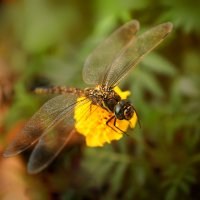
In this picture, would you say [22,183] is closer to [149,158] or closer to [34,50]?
[149,158]

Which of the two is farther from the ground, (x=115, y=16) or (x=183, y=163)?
(x=115, y=16)

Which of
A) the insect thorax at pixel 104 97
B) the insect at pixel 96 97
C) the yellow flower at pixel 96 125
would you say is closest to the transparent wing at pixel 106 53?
the insect at pixel 96 97

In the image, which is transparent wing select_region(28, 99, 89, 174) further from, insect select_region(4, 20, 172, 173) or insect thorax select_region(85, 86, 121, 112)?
insect thorax select_region(85, 86, 121, 112)

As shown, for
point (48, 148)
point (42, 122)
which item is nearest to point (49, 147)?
point (48, 148)

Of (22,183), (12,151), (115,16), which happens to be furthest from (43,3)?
(12,151)

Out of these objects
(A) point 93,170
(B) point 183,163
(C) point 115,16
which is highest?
(C) point 115,16

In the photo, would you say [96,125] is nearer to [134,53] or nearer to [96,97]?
[96,97]

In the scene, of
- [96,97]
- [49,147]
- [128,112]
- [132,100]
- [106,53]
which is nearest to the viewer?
[128,112]
